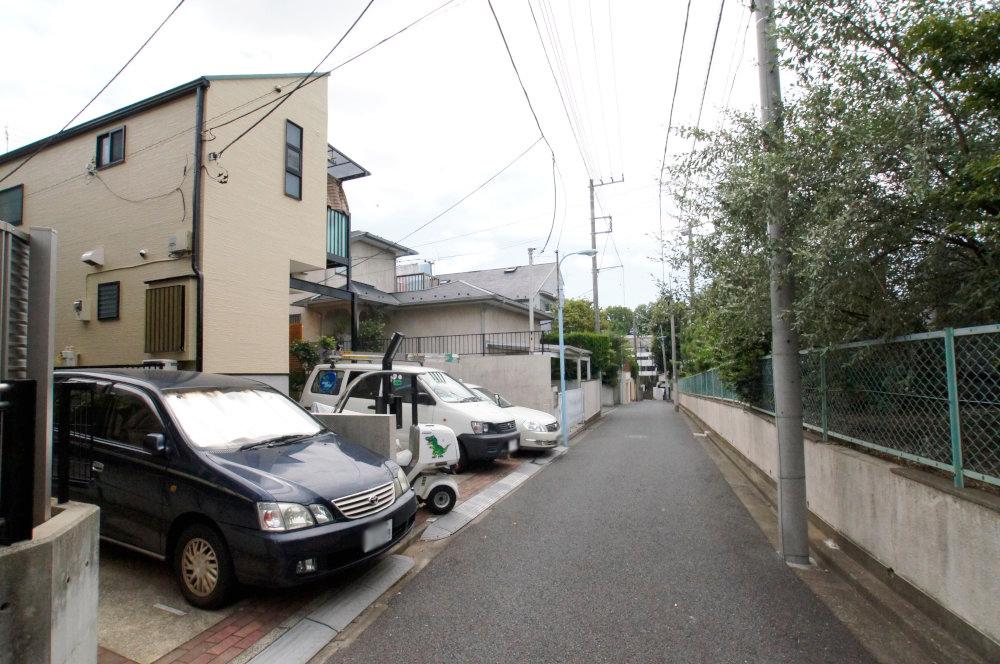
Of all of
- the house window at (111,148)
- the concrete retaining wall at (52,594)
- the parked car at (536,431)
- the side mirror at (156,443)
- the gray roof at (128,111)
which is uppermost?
the gray roof at (128,111)

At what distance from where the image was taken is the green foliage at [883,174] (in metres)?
3.08

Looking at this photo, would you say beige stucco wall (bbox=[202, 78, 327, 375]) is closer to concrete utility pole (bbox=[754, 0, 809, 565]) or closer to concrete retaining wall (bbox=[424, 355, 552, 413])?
concrete retaining wall (bbox=[424, 355, 552, 413])

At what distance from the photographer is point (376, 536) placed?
4137 mm

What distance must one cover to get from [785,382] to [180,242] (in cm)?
936

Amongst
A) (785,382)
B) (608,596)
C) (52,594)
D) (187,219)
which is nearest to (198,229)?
(187,219)

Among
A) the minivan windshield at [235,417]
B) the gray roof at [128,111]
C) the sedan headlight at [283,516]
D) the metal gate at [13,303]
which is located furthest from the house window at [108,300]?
the metal gate at [13,303]

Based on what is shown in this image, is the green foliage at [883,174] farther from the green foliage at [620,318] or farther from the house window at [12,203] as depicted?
the green foliage at [620,318]

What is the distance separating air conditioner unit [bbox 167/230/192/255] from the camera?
9.41 meters

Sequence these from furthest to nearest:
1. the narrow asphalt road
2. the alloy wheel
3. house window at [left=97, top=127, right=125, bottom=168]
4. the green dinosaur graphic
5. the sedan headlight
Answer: house window at [left=97, top=127, right=125, bottom=168] → the green dinosaur graphic → the alloy wheel → the sedan headlight → the narrow asphalt road

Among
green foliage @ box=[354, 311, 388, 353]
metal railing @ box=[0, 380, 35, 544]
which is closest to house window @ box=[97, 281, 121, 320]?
green foliage @ box=[354, 311, 388, 353]

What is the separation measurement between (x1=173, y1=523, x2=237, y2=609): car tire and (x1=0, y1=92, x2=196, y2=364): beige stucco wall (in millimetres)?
6251

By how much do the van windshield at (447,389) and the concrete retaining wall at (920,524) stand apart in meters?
5.93

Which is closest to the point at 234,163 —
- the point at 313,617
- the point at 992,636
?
the point at 313,617

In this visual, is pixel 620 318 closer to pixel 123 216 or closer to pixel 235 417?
pixel 123 216
